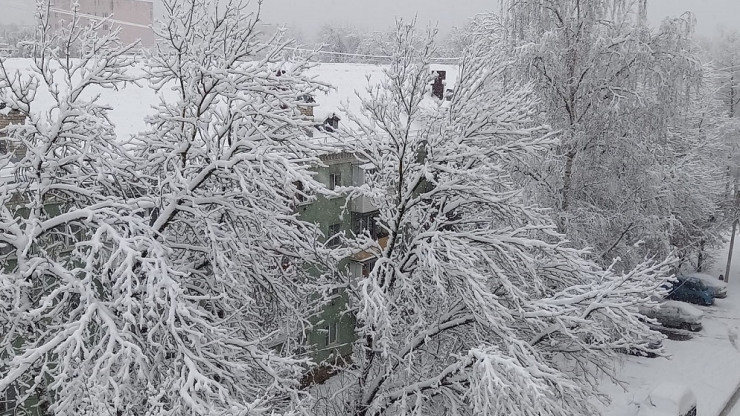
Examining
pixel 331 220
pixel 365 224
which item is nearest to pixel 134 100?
pixel 331 220

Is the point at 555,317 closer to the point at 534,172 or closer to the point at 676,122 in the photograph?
the point at 534,172

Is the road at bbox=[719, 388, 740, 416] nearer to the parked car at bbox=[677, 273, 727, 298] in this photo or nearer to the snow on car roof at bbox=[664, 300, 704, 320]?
the snow on car roof at bbox=[664, 300, 704, 320]

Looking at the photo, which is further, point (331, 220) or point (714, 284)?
point (714, 284)

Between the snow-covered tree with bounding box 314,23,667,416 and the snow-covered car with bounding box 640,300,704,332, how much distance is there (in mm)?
18666

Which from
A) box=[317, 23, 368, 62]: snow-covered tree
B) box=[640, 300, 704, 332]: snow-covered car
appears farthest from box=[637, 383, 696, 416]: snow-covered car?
box=[317, 23, 368, 62]: snow-covered tree

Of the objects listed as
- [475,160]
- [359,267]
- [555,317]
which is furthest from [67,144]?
[359,267]

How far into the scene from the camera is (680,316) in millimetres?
27984

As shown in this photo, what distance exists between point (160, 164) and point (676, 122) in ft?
43.5

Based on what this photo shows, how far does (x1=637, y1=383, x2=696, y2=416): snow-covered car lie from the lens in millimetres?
17703

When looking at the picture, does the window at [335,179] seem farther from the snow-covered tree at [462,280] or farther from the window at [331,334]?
the snow-covered tree at [462,280]

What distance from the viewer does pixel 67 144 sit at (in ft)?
30.5

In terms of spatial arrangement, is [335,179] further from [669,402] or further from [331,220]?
[669,402]

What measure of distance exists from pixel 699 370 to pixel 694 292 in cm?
877

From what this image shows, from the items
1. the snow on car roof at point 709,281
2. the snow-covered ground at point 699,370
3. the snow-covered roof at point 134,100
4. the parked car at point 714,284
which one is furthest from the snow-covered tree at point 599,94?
the snow on car roof at point 709,281
